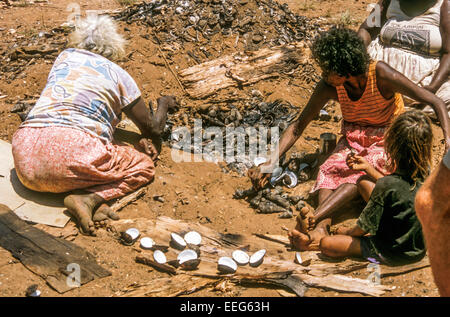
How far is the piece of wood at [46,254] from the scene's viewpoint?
2.80 m

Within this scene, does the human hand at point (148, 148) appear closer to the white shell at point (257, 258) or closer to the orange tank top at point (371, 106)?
the white shell at point (257, 258)

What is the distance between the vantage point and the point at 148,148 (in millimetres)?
4148

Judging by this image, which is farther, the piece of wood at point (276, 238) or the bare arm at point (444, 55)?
the bare arm at point (444, 55)

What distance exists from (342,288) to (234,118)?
250 centimetres

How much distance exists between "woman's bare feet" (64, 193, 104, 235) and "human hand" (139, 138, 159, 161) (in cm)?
80

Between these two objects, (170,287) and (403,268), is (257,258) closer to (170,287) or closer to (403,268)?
(170,287)

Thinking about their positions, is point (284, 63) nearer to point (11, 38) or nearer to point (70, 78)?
point (70, 78)

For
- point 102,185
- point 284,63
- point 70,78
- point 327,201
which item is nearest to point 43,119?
point 70,78

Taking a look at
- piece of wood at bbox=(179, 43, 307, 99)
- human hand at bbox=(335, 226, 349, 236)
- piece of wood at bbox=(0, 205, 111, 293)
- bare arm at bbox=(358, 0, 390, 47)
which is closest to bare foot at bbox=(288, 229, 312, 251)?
human hand at bbox=(335, 226, 349, 236)

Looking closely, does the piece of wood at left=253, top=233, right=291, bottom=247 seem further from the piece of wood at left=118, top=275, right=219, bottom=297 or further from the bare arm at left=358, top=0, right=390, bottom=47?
the bare arm at left=358, top=0, right=390, bottom=47

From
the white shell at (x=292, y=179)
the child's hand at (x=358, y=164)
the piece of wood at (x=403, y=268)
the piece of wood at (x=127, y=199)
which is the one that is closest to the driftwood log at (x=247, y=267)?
the piece of wood at (x=403, y=268)

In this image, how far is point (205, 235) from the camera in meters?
3.38

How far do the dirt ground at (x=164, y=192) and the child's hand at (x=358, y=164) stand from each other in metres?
0.72

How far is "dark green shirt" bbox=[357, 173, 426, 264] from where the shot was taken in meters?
2.62
